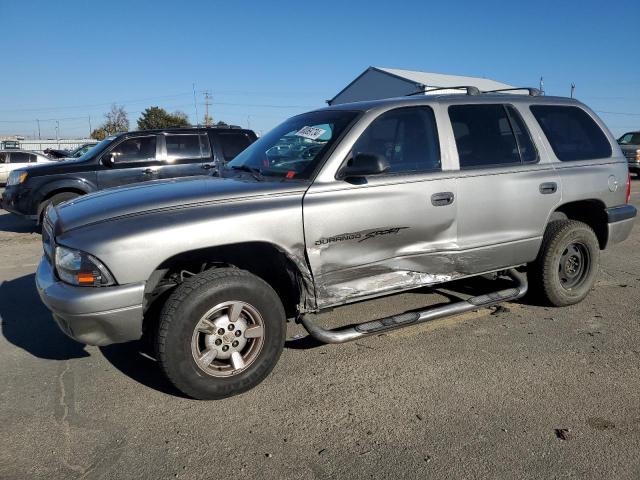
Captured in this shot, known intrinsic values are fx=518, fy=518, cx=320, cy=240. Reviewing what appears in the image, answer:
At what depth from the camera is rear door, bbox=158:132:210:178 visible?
921 centimetres

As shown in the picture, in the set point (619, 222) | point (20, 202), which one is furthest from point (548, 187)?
point (20, 202)

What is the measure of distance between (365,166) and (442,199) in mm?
767

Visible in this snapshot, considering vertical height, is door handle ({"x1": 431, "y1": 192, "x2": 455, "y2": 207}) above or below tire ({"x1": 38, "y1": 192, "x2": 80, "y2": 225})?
above

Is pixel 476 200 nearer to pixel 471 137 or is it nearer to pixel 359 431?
pixel 471 137

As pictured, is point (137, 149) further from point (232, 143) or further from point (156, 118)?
point (156, 118)

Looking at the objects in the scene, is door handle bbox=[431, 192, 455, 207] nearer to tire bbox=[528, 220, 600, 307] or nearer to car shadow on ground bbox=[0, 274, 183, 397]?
tire bbox=[528, 220, 600, 307]

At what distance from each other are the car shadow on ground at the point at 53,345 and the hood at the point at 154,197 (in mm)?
938

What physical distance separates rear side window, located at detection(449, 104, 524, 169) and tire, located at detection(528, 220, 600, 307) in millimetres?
784

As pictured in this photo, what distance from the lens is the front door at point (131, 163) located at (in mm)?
9094

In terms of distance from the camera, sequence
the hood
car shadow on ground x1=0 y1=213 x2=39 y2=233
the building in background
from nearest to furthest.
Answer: the hood, car shadow on ground x1=0 y1=213 x2=39 y2=233, the building in background

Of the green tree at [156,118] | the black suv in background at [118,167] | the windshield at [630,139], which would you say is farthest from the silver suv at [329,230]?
the green tree at [156,118]

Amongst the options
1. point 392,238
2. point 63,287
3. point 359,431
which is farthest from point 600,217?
point 63,287

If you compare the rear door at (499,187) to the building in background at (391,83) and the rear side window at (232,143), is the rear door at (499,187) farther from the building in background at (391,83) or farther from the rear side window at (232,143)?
the building in background at (391,83)

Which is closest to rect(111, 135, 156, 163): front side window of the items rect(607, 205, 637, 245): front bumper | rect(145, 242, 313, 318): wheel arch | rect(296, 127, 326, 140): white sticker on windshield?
rect(296, 127, 326, 140): white sticker on windshield
